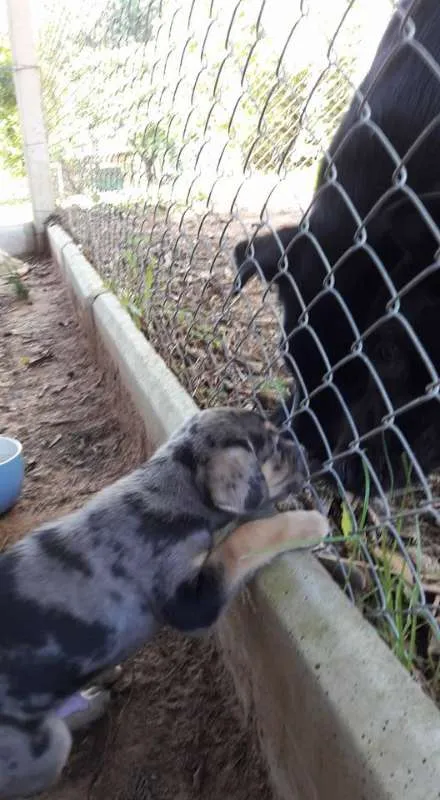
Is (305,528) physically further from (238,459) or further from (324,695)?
(324,695)

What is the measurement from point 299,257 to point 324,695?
1336mm

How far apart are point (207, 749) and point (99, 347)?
7.24 ft

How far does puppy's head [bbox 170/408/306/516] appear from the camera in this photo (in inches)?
70.8

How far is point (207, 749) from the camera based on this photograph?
1.81 meters

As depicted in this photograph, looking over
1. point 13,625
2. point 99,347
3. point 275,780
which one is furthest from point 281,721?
point 99,347

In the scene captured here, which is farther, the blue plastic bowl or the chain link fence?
the blue plastic bowl

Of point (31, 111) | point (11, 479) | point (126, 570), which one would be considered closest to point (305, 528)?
point (126, 570)

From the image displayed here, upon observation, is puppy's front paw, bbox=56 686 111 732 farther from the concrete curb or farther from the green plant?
the green plant

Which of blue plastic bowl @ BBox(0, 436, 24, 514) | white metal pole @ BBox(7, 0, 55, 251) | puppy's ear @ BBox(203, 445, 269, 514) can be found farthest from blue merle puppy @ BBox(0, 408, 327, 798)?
white metal pole @ BBox(7, 0, 55, 251)

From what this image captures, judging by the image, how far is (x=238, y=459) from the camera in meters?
1.83

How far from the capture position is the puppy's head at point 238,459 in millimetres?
1798

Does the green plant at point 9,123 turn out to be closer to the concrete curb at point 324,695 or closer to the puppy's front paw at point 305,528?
the puppy's front paw at point 305,528

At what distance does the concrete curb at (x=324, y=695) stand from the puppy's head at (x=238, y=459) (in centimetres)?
20

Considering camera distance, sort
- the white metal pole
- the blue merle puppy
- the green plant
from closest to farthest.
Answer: the blue merle puppy, the white metal pole, the green plant
